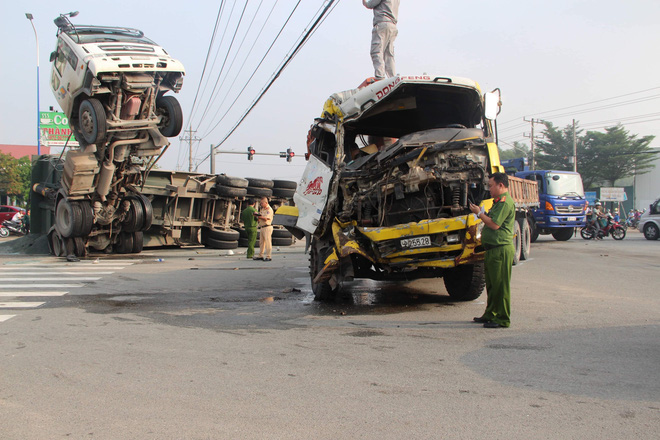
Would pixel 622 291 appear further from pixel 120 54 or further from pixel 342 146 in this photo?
pixel 120 54

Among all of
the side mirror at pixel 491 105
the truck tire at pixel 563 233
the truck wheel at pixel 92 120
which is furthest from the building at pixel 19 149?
the side mirror at pixel 491 105

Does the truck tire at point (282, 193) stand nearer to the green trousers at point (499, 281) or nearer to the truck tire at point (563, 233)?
the truck tire at point (563, 233)

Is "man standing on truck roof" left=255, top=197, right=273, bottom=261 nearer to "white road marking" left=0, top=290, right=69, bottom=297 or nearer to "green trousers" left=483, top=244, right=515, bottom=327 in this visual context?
"white road marking" left=0, top=290, right=69, bottom=297

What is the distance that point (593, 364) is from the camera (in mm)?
4418

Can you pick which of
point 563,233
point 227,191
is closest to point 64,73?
point 227,191

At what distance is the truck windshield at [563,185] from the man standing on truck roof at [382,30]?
1073cm

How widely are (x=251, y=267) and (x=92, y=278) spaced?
3583 millimetres

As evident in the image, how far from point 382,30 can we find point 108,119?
262 inches

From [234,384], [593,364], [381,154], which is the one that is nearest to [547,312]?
[593,364]

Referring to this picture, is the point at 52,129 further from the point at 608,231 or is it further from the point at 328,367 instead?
the point at 328,367

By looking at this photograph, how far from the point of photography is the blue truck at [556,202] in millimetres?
19406

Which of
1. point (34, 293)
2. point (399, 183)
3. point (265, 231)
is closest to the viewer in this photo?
point (399, 183)

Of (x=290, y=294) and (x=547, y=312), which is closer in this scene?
(x=547, y=312)

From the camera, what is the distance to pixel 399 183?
650cm
